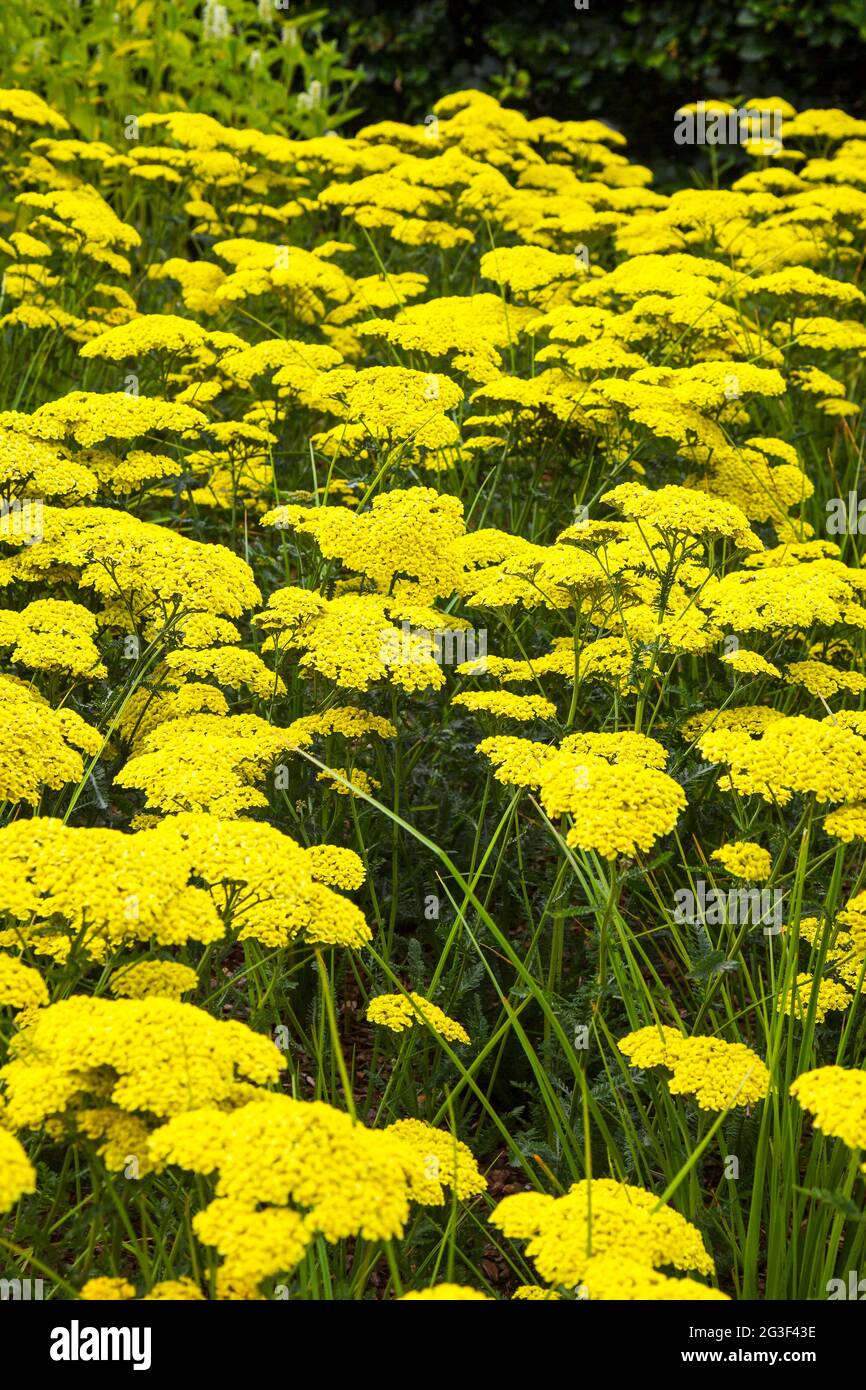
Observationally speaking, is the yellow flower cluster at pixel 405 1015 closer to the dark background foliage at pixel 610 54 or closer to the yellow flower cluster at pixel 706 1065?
the yellow flower cluster at pixel 706 1065

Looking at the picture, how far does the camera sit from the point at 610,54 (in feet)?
35.5

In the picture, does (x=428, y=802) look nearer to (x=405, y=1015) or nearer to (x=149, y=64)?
(x=405, y=1015)

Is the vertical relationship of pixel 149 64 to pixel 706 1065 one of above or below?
above

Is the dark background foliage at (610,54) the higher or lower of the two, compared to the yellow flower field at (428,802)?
higher

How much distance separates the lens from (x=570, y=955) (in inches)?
143

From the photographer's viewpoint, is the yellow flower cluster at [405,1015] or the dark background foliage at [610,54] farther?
the dark background foliage at [610,54]

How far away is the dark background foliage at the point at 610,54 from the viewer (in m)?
10.4

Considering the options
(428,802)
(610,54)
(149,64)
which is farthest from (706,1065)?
(610,54)

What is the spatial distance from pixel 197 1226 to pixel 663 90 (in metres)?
10.9

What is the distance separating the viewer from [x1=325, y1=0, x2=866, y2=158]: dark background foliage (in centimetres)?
1042

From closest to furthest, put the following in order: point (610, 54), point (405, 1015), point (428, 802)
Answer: point (405, 1015)
point (428, 802)
point (610, 54)

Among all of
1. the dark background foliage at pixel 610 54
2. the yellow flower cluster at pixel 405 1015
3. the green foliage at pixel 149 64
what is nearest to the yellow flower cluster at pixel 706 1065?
the yellow flower cluster at pixel 405 1015

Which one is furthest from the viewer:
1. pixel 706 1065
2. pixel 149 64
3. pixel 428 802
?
pixel 149 64
